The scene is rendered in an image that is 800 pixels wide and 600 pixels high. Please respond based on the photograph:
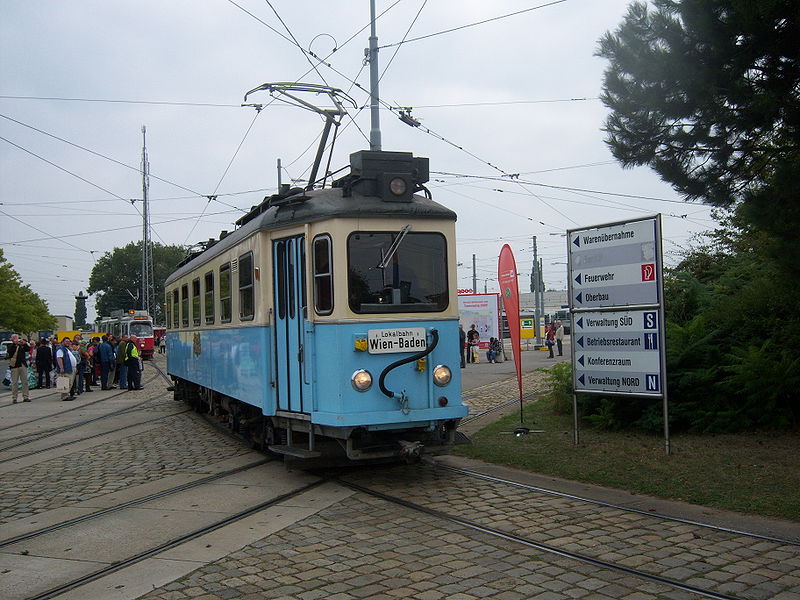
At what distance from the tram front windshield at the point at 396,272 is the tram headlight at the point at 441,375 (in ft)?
2.12

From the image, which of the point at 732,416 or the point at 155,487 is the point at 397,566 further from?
the point at 732,416

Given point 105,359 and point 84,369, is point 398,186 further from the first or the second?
point 105,359

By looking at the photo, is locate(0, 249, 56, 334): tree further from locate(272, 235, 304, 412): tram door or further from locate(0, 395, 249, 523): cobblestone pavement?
locate(272, 235, 304, 412): tram door

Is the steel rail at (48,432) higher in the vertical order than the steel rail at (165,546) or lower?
lower

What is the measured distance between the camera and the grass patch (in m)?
6.98

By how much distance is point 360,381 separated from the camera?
784 cm

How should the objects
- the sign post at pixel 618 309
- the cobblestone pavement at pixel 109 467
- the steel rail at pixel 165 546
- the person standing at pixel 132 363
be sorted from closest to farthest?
the steel rail at pixel 165 546 < the cobblestone pavement at pixel 109 467 < the sign post at pixel 618 309 < the person standing at pixel 132 363

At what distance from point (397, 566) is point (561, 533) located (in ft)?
4.95

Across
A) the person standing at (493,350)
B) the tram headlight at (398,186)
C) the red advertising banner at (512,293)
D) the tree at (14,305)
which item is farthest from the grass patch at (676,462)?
A: the tree at (14,305)

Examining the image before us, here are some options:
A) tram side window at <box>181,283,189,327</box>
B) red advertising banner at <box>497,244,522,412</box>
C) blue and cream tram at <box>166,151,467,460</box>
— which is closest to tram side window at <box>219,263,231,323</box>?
blue and cream tram at <box>166,151,467,460</box>

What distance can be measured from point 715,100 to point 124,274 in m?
86.0

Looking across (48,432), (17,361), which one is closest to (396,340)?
(48,432)

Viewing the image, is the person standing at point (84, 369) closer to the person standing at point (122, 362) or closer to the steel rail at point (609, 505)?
the person standing at point (122, 362)

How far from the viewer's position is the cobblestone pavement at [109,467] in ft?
27.0
